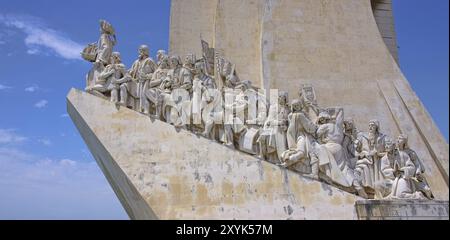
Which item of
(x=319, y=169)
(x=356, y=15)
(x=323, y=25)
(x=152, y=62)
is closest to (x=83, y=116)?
(x=152, y=62)

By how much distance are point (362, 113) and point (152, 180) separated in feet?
15.2

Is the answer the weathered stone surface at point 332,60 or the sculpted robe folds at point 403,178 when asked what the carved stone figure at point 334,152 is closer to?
the sculpted robe folds at point 403,178

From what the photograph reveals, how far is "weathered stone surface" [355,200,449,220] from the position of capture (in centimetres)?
701

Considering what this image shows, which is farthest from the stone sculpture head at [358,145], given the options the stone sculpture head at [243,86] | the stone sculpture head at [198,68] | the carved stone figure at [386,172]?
the stone sculpture head at [198,68]

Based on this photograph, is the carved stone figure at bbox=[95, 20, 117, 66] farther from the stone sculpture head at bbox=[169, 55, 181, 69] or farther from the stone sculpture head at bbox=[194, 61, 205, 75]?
the stone sculpture head at bbox=[194, 61, 205, 75]

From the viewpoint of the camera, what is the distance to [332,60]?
9688 mm

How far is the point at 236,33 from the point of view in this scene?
10320mm

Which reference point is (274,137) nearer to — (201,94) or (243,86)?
(243,86)

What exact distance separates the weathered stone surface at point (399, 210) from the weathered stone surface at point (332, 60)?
1.76 metres

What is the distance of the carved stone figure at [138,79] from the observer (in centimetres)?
786

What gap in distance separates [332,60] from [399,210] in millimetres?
3770

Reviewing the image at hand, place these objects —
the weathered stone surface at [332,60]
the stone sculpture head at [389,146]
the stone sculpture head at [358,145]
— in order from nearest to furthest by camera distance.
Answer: the stone sculpture head at [389,146], the stone sculpture head at [358,145], the weathered stone surface at [332,60]

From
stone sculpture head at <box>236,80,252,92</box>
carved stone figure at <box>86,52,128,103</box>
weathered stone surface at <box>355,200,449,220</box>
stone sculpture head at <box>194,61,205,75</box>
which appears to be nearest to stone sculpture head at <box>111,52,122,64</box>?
carved stone figure at <box>86,52,128,103</box>
